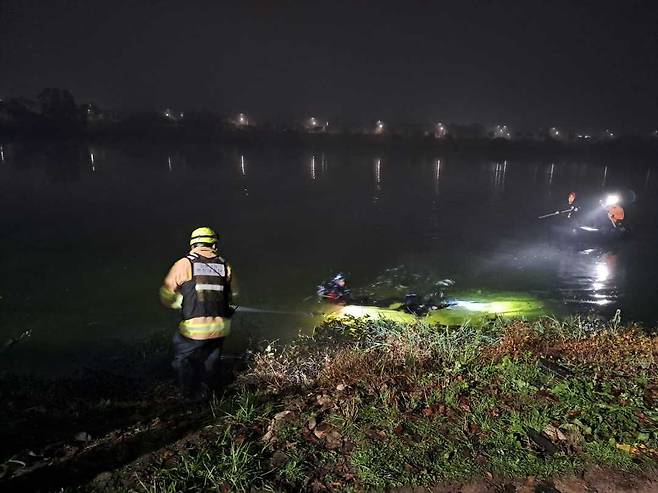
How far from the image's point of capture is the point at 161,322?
9.70 metres

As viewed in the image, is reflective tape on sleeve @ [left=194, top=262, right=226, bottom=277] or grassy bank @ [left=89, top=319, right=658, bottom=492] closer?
grassy bank @ [left=89, top=319, right=658, bottom=492]

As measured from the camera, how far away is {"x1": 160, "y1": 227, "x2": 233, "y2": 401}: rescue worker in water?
511cm

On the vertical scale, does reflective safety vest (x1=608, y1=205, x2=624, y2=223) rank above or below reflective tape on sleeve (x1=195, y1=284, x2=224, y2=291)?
below

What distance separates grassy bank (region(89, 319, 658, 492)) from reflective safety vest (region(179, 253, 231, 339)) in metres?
0.89

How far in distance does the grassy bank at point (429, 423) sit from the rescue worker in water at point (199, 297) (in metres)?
0.68

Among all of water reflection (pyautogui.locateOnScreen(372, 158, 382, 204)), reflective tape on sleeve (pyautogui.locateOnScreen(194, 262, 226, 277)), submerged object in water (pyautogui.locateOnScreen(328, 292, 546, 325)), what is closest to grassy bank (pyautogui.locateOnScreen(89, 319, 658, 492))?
reflective tape on sleeve (pyautogui.locateOnScreen(194, 262, 226, 277))

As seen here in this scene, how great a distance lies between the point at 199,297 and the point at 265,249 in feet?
38.7

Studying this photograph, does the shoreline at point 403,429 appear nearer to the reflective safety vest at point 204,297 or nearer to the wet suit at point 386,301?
the reflective safety vest at point 204,297

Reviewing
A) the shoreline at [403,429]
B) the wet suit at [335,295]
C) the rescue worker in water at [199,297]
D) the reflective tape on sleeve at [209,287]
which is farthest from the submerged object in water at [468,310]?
the reflective tape on sleeve at [209,287]

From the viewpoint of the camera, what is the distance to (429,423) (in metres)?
4.00

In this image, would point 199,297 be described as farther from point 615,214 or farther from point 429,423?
point 615,214

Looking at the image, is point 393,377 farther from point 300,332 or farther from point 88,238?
point 88,238

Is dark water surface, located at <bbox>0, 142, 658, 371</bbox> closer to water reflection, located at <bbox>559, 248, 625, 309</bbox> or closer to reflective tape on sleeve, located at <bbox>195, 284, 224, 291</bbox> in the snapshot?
water reflection, located at <bbox>559, 248, 625, 309</bbox>

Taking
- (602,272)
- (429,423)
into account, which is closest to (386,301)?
(429,423)
